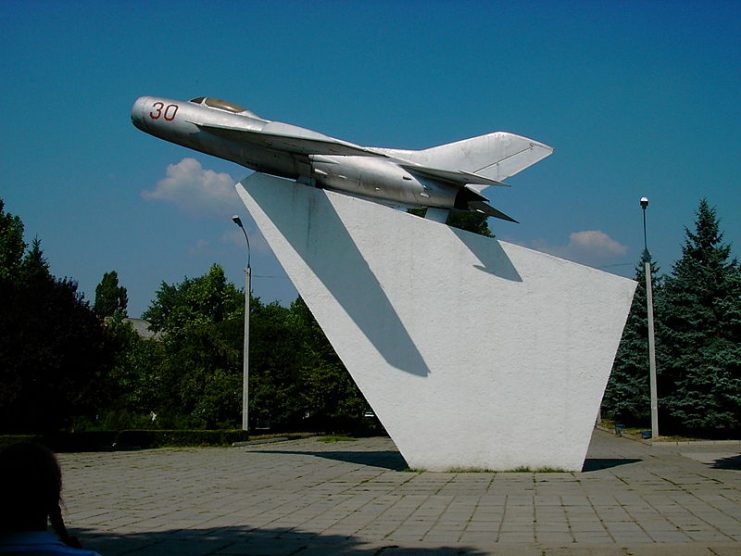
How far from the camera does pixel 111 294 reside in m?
87.1

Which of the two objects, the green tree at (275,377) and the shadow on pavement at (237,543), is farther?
the green tree at (275,377)

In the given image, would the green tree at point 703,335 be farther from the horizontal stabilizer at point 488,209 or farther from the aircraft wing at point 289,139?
the aircraft wing at point 289,139

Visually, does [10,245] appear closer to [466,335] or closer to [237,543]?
[466,335]

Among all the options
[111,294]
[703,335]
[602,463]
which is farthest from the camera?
[111,294]

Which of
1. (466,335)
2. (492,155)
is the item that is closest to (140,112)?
(492,155)

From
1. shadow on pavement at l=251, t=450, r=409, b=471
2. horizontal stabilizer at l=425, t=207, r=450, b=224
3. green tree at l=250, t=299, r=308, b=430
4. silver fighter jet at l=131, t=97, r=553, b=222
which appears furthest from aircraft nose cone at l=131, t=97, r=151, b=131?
green tree at l=250, t=299, r=308, b=430

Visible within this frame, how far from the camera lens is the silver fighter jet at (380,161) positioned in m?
15.6

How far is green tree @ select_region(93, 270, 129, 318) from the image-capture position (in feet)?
282

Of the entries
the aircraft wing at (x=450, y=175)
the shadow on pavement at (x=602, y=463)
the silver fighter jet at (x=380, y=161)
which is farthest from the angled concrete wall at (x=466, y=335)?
the shadow on pavement at (x=602, y=463)

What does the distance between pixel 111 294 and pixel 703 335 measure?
7341 centimetres

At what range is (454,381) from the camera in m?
14.7

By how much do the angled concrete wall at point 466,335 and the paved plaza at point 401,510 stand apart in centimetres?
67

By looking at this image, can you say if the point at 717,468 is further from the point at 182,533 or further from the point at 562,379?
the point at 182,533

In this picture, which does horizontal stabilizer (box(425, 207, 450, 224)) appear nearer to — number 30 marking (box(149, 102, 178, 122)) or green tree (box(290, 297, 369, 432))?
number 30 marking (box(149, 102, 178, 122))
